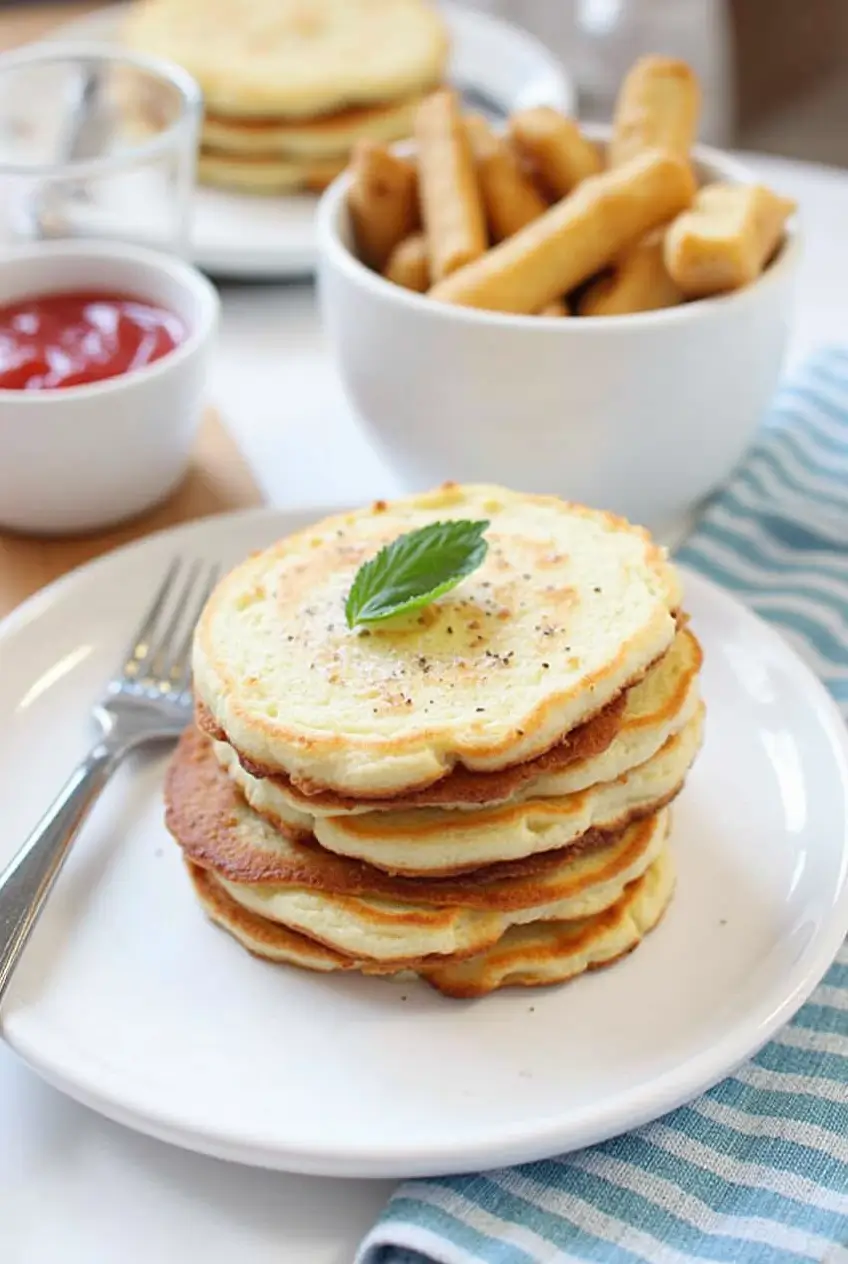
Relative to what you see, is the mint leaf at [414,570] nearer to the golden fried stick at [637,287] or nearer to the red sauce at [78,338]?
the golden fried stick at [637,287]

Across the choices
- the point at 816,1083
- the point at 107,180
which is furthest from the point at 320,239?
the point at 816,1083

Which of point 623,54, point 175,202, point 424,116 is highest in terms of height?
point 424,116

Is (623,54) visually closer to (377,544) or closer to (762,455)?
(762,455)

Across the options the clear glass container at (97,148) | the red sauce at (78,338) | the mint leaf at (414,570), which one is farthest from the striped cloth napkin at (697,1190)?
the clear glass container at (97,148)

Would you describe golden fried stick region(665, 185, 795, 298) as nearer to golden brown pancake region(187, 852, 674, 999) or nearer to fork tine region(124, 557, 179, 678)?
fork tine region(124, 557, 179, 678)

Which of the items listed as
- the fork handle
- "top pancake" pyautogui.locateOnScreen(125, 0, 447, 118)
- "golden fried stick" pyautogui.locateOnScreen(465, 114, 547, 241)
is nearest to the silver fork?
the fork handle
